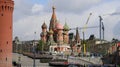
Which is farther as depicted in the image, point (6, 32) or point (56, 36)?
point (56, 36)

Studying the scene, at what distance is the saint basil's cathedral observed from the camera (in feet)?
597

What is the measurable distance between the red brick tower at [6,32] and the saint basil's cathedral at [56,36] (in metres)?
84.1

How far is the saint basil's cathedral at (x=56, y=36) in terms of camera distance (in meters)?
182

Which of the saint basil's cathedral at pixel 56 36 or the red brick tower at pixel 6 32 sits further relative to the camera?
the saint basil's cathedral at pixel 56 36

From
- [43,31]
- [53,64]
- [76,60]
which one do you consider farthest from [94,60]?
[43,31]

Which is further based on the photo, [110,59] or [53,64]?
[110,59]

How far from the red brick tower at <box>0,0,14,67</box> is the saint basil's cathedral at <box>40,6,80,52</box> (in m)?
84.1

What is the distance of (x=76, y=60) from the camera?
4742 inches

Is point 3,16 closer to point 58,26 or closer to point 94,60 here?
point 94,60

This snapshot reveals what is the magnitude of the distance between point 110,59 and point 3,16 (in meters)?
51.2

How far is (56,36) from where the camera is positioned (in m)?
191

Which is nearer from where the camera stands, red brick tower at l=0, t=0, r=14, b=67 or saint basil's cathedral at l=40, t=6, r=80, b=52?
red brick tower at l=0, t=0, r=14, b=67

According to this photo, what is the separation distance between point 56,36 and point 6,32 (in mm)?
97430

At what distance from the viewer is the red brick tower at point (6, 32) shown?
9256cm
